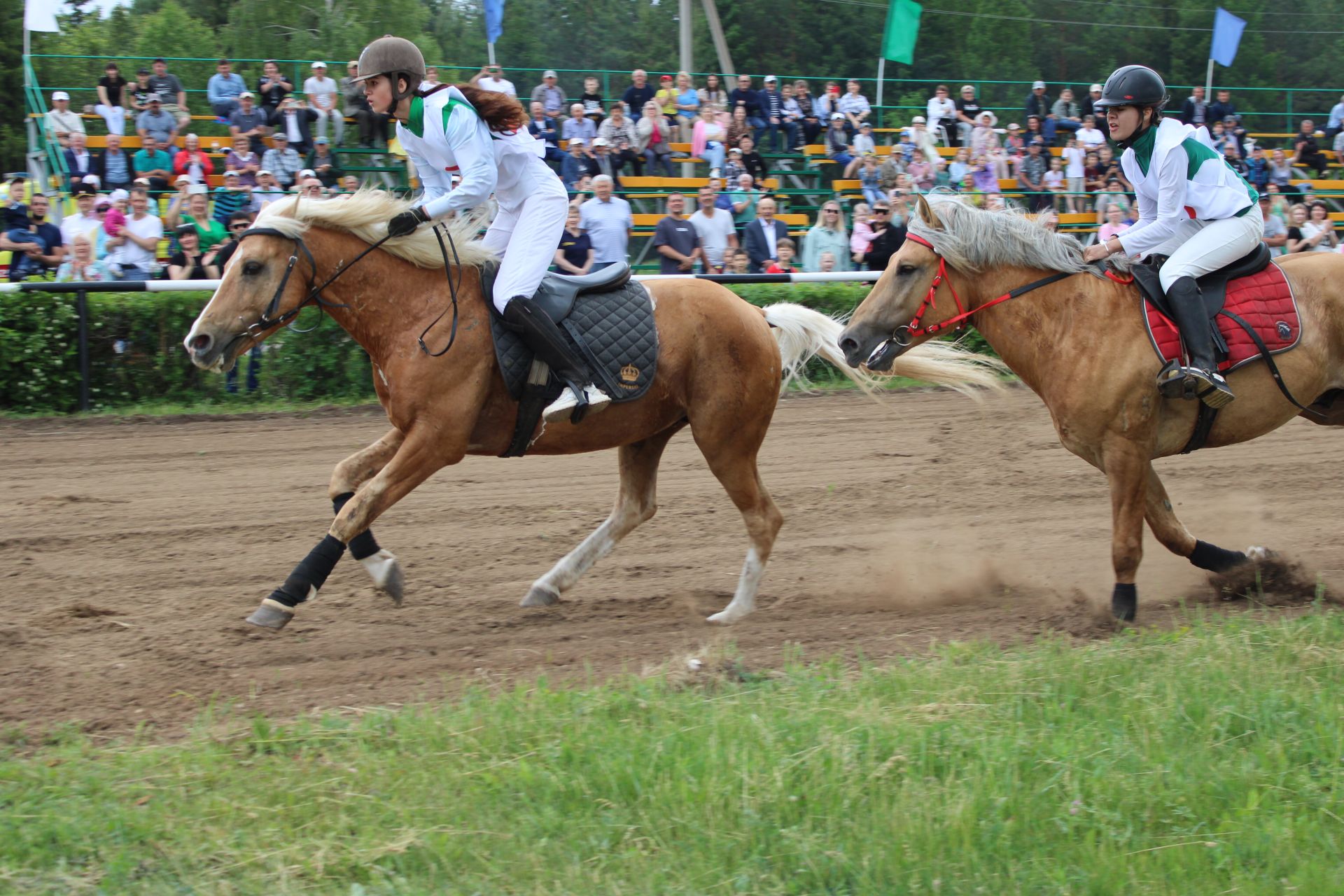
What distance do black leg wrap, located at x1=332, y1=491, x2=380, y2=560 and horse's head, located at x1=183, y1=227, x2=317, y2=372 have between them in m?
0.80

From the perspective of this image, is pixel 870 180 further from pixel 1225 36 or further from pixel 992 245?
pixel 1225 36

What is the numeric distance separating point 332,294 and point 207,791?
2686mm

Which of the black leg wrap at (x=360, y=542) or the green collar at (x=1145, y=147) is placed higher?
the green collar at (x=1145, y=147)

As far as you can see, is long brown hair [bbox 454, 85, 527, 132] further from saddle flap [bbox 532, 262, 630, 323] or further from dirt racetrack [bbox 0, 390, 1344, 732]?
dirt racetrack [bbox 0, 390, 1344, 732]

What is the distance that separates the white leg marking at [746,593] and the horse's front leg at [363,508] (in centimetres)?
150

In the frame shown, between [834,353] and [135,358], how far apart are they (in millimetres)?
6924

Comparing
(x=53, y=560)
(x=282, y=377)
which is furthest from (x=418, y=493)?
(x=282, y=377)

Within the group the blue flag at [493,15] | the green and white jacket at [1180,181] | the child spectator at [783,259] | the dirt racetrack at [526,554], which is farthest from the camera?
the blue flag at [493,15]

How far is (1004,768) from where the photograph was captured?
4.07 meters

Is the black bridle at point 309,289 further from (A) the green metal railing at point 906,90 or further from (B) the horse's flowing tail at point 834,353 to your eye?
(A) the green metal railing at point 906,90

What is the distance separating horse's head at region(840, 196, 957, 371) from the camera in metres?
6.08

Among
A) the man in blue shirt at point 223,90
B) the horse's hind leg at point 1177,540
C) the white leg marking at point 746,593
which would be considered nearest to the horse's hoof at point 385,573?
the white leg marking at point 746,593

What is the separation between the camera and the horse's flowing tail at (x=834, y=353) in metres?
6.86

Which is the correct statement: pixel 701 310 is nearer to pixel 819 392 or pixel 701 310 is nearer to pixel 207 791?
pixel 207 791
